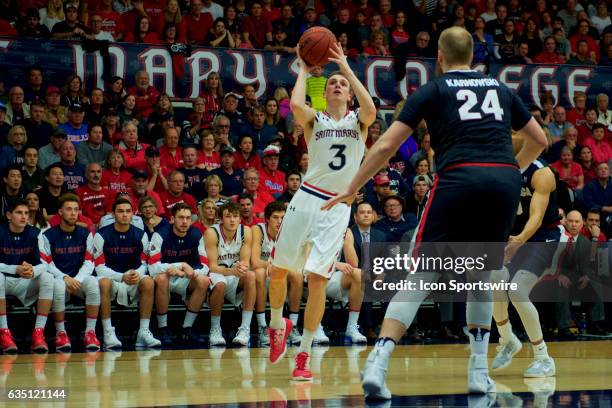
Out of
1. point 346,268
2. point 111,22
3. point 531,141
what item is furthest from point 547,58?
point 531,141

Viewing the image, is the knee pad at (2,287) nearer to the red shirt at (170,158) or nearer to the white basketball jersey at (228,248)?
the white basketball jersey at (228,248)

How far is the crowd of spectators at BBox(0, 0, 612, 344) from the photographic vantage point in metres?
12.3

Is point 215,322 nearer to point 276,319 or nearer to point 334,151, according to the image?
point 276,319

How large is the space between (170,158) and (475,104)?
25.2 ft

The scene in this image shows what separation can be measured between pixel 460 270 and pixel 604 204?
805 cm

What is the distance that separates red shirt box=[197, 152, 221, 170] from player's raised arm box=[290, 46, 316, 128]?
5.41 meters

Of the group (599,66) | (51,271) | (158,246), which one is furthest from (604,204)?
(51,271)

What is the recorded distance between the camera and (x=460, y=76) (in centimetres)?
605

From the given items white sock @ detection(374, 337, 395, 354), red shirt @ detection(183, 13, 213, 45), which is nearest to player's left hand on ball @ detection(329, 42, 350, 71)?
white sock @ detection(374, 337, 395, 354)

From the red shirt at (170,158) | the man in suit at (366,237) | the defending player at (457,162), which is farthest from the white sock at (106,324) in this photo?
the defending player at (457,162)

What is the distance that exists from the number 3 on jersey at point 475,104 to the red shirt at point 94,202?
7.06 m

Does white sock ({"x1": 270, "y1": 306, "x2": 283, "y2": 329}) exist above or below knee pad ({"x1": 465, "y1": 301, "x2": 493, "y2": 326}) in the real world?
below

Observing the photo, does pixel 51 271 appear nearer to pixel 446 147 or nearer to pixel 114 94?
pixel 114 94

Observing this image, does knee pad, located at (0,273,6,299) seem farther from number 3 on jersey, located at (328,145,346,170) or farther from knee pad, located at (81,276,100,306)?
number 3 on jersey, located at (328,145,346,170)
